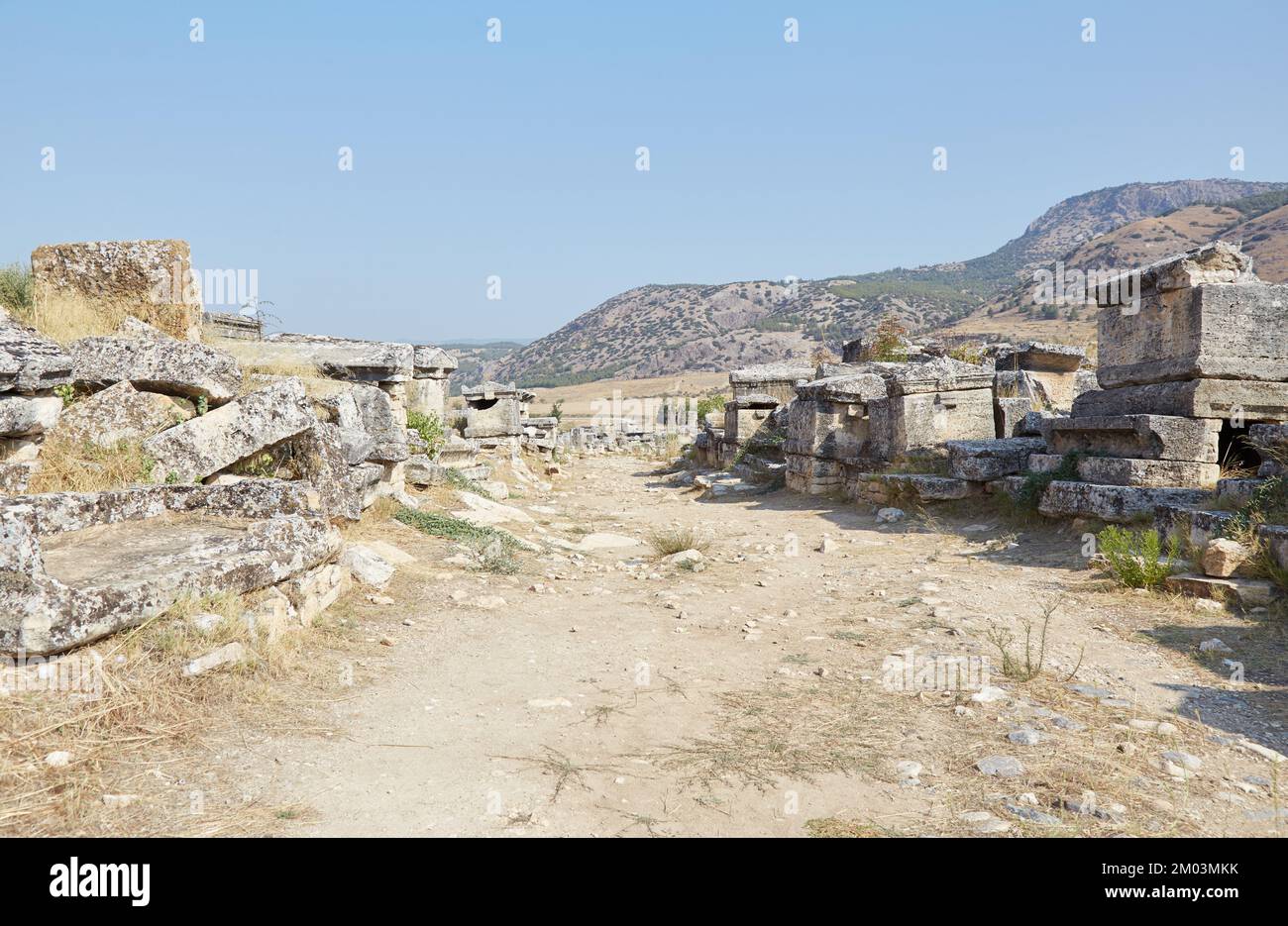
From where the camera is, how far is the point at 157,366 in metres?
5.13

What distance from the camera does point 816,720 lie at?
11.4ft

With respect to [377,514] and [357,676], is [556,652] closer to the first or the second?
[357,676]

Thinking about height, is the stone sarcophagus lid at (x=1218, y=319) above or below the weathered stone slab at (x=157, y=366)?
above

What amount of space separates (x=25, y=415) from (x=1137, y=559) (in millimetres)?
6422

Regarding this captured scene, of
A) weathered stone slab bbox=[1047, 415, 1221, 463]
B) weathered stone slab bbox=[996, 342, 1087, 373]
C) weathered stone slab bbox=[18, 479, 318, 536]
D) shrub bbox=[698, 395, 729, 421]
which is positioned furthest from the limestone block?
shrub bbox=[698, 395, 729, 421]

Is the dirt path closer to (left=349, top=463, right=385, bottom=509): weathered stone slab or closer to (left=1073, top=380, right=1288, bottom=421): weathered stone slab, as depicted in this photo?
(left=349, top=463, right=385, bottom=509): weathered stone slab

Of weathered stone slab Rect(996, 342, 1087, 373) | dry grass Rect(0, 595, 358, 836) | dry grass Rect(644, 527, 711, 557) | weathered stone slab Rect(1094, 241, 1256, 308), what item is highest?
weathered stone slab Rect(1094, 241, 1256, 308)

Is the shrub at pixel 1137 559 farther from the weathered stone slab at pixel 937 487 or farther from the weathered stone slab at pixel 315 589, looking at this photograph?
the weathered stone slab at pixel 315 589

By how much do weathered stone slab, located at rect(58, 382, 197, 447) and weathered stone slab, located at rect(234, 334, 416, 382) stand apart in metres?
3.48

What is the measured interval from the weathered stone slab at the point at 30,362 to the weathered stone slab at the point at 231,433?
675 mm

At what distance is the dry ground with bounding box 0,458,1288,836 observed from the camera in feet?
8.45

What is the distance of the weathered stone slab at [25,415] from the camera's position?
379 centimetres

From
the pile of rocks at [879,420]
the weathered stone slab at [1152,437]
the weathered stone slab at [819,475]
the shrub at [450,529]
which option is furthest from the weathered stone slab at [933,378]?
the shrub at [450,529]

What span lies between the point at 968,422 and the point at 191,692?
369 inches
